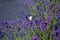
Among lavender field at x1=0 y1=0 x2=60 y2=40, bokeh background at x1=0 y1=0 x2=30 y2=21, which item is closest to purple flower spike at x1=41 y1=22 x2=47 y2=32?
lavender field at x1=0 y1=0 x2=60 y2=40

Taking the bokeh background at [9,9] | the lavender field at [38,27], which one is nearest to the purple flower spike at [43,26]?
the lavender field at [38,27]

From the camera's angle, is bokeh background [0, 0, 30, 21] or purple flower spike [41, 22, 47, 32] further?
bokeh background [0, 0, 30, 21]

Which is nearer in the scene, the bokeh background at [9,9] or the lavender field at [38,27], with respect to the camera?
the lavender field at [38,27]

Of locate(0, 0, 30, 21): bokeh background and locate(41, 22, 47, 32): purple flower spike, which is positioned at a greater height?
locate(41, 22, 47, 32): purple flower spike

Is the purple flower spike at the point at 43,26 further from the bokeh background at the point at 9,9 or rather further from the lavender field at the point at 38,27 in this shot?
the bokeh background at the point at 9,9

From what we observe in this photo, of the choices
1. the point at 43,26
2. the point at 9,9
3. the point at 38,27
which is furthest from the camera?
the point at 9,9

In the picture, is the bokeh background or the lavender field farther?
the bokeh background

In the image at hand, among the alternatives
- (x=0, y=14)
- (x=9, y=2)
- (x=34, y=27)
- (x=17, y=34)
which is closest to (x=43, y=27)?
(x=34, y=27)

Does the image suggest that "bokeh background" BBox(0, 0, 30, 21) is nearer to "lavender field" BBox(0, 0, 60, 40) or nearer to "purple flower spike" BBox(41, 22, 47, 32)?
"lavender field" BBox(0, 0, 60, 40)

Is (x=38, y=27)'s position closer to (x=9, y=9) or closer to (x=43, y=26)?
(x=43, y=26)

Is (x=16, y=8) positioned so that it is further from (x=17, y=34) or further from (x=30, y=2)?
(x=17, y=34)

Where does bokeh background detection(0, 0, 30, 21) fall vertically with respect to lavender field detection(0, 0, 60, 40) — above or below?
below

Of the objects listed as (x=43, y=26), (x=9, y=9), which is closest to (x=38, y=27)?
(x=43, y=26)

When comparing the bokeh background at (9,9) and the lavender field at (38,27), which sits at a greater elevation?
the lavender field at (38,27)
